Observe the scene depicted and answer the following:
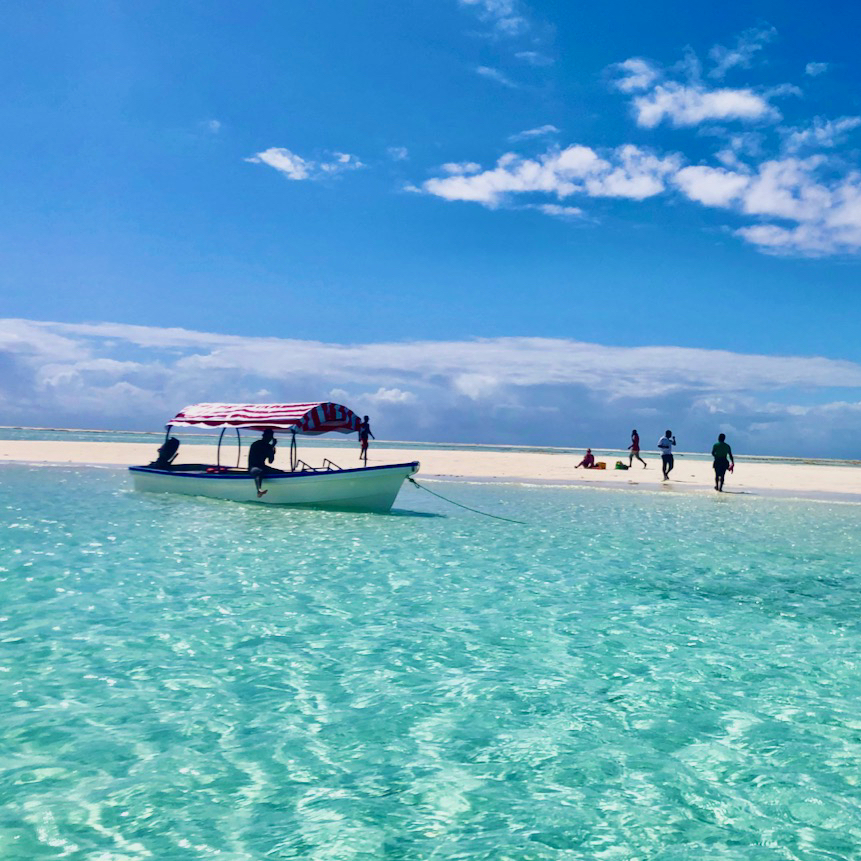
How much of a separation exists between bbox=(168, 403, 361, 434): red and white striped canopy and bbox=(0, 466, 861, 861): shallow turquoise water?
8784 millimetres

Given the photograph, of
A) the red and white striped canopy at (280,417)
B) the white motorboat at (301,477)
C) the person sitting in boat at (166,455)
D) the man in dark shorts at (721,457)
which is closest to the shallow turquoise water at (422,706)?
the white motorboat at (301,477)

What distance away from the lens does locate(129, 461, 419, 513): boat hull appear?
77.8ft

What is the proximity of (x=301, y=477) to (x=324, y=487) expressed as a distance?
2.66ft

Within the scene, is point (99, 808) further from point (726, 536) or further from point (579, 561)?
point (726, 536)

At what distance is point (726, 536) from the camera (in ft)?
67.9

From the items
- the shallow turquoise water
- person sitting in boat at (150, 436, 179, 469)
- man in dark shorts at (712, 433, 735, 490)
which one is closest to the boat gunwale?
person sitting in boat at (150, 436, 179, 469)

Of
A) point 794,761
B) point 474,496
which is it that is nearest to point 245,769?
point 794,761

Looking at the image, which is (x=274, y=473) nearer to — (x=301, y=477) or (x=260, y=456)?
(x=260, y=456)

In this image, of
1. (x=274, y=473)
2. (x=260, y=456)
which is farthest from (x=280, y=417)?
(x=274, y=473)

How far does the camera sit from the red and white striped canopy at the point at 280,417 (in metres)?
24.2

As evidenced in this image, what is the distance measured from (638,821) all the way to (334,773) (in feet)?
7.66

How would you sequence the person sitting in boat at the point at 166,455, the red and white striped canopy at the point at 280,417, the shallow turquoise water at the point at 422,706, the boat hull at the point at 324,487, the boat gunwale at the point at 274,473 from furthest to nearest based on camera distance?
the person sitting in boat at the point at 166,455 → the red and white striped canopy at the point at 280,417 → the boat hull at the point at 324,487 → the boat gunwale at the point at 274,473 → the shallow turquoise water at the point at 422,706

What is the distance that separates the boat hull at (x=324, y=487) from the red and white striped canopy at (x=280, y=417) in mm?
1611

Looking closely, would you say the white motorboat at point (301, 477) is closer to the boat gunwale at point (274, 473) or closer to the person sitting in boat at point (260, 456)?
the boat gunwale at point (274, 473)
